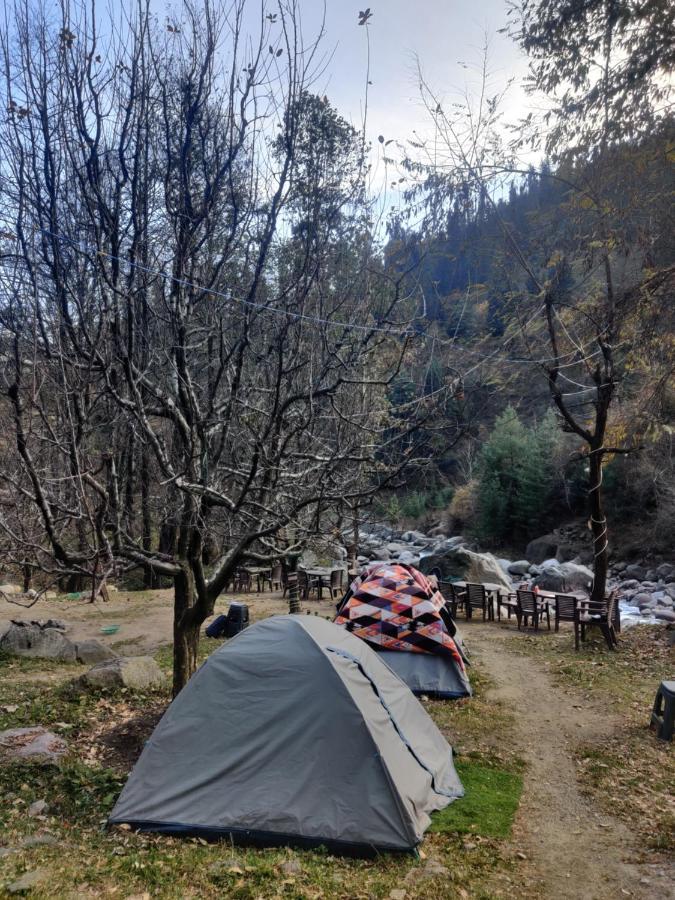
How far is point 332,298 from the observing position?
730 centimetres

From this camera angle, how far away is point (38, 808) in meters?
5.01

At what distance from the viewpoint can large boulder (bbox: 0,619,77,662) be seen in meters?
11.2

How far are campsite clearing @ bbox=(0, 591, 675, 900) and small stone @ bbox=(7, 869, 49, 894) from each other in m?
0.05

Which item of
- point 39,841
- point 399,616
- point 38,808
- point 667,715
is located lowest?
point 667,715

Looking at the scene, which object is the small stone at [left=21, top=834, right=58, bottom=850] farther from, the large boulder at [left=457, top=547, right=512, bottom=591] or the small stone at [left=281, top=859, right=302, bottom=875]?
the large boulder at [left=457, top=547, right=512, bottom=591]

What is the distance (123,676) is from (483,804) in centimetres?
511

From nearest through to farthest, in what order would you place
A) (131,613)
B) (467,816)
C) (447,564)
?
(467,816)
(131,613)
(447,564)

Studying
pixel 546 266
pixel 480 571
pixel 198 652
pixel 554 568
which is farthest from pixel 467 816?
pixel 554 568

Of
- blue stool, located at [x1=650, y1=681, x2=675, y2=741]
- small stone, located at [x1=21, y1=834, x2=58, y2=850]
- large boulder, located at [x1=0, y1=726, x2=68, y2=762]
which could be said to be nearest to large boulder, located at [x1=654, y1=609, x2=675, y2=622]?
blue stool, located at [x1=650, y1=681, x2=675, y2=741]

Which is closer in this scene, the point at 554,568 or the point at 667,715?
the point at 667,715

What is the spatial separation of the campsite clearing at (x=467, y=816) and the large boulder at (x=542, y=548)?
20.8 meters

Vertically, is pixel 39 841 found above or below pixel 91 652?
above

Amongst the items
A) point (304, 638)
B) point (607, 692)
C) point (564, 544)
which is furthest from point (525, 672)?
point (564, 544)

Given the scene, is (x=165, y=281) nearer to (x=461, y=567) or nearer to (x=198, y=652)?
(x=198, y=652)
